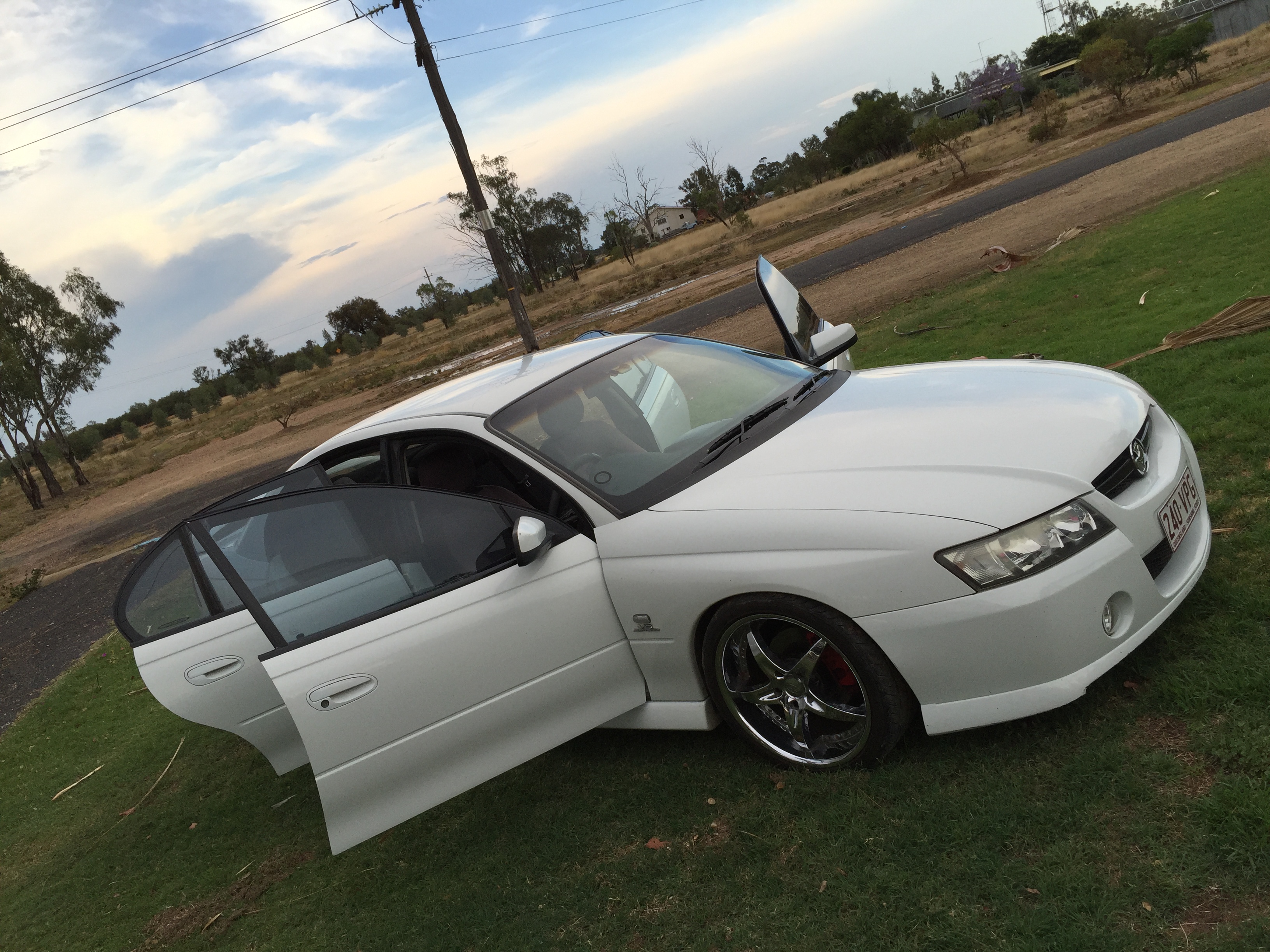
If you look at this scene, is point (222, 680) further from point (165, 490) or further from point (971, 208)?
point (165, 490)

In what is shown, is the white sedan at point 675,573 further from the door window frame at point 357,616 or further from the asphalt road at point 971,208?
the asphalt road at point 971,208

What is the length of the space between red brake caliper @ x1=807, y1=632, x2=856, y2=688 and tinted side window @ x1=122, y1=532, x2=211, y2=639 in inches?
97.5

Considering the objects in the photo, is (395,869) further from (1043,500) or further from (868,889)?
(1043,500)

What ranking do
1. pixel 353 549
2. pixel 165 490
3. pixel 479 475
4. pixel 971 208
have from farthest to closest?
1. pixel 165 490
2. pixel 971 208
3. pixel 479 475
4. pixel 353 549

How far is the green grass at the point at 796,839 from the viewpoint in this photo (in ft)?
7.98

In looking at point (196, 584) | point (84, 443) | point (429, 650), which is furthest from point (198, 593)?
point (84, 443)

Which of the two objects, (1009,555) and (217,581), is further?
(217,581)

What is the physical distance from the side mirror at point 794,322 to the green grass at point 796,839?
1.89 metres

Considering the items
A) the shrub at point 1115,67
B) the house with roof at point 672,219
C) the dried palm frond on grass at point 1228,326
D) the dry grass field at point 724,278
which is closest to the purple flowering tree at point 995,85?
the dry grass field at point 724,278

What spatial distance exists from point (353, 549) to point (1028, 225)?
52.2 feet

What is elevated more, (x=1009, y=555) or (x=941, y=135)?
(x=941, y=135)

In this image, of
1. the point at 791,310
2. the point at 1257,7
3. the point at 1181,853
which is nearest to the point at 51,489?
the point at 791,310

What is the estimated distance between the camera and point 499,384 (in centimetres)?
420

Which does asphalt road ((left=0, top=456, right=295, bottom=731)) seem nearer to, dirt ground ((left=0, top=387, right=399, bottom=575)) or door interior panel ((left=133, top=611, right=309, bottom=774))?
dirt ground ((left=0, top=387, right=399, bottom=575))
